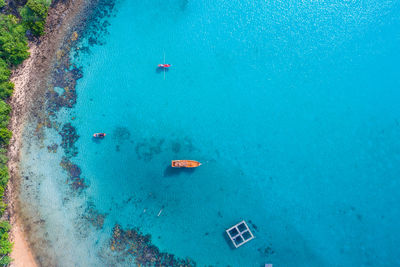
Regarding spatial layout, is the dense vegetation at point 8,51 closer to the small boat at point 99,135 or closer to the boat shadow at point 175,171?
the small boat at point 99,135

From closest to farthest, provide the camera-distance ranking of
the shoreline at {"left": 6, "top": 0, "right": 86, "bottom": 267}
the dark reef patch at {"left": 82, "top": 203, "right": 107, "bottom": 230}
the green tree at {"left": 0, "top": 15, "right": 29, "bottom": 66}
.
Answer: the green tree at {"left": 0, "top": 15, "right": 29, "bottom": 66}, the shoreline at {"left": 6, "top": 0, "right": 86, "bottom": 267}, the dark reef patch at {"left": 82, "top": 203, "right": 107, "bottom": 230}

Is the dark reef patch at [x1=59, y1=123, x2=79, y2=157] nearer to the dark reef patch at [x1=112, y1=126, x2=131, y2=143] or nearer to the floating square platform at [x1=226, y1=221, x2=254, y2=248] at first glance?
the dark reef patch at [x1=112, y1=126, x2=131, y2=143]

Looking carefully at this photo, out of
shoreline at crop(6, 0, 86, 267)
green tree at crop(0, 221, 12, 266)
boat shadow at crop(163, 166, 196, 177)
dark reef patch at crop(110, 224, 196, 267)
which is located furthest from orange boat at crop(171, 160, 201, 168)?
green tree at crop(0, 221, 12, 266)

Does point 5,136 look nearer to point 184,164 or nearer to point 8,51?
point 8,51

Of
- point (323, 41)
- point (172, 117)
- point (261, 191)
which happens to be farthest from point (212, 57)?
point (261, 191)

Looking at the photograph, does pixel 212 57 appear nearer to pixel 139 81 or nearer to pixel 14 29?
pixel 139 81

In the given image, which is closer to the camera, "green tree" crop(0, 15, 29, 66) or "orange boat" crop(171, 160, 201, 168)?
"green tree" crop(0, 15, 29, 66)

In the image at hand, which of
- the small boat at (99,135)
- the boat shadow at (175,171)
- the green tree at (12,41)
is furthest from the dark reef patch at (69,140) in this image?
the boat shadow at (175,171)
